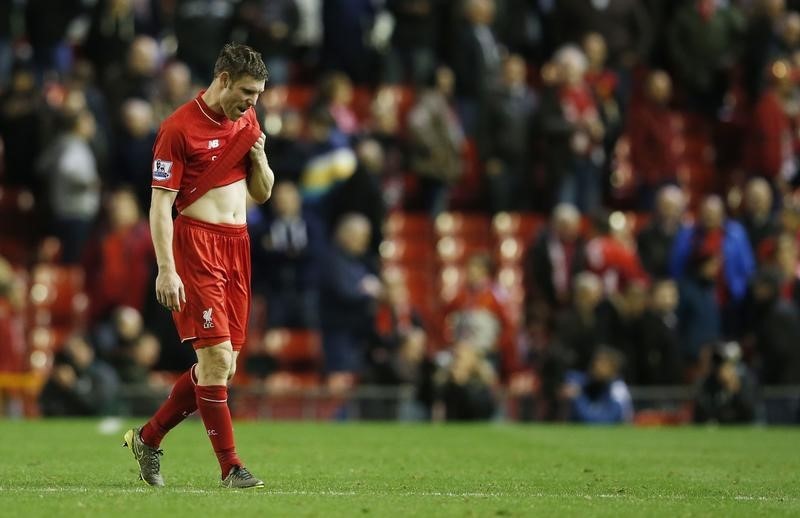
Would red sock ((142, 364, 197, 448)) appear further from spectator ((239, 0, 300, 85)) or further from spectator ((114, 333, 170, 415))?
spectator ((239, 0, 300, 85))

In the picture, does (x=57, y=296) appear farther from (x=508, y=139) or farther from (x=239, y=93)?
(x=239, y=93)

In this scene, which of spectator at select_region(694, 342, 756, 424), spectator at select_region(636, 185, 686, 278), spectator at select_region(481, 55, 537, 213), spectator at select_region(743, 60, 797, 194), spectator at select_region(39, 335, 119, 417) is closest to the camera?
spectator at select_region(39, 335, 119, 417)

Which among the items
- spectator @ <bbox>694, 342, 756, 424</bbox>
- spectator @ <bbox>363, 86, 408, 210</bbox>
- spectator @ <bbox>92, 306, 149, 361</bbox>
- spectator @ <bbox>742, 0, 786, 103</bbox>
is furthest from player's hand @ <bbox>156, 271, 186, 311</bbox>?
spectator @ <bbox>742, 0, 786, 103</bbox>

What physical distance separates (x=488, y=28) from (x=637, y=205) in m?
3.13

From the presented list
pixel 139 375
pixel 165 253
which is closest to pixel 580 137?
pixel 139 375

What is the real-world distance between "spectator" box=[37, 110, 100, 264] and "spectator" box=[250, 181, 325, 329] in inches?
75.8

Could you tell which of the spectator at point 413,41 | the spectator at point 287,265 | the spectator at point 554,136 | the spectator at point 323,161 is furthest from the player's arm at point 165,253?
the spectator at point 413,41

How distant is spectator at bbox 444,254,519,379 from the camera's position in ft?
62.6

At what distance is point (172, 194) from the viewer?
28.2 feet

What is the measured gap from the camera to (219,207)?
28.9 feet

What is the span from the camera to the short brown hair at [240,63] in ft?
28.4

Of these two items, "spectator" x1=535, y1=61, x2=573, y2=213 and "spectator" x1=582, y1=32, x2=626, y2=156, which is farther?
"spectator" x1=582, y1=32, x2=626, y2=156

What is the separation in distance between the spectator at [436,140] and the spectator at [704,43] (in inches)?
156

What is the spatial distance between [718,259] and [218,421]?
11.8 metres
